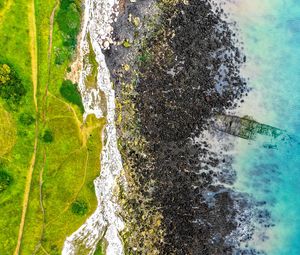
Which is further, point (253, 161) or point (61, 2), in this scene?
point (253, 161)

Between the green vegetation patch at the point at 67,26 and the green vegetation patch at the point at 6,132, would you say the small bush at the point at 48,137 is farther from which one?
the green vegetation patch at the point at 67,26

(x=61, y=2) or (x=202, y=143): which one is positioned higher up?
(x=61, y=2)

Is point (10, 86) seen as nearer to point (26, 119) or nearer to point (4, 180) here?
point (26, 119)

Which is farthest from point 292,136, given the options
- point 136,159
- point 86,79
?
point 86,79

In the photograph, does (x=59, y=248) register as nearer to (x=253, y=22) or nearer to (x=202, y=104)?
(x=202, y=104)

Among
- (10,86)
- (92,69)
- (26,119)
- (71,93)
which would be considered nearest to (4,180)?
(26,119)

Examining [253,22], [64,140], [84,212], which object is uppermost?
[253,22]
